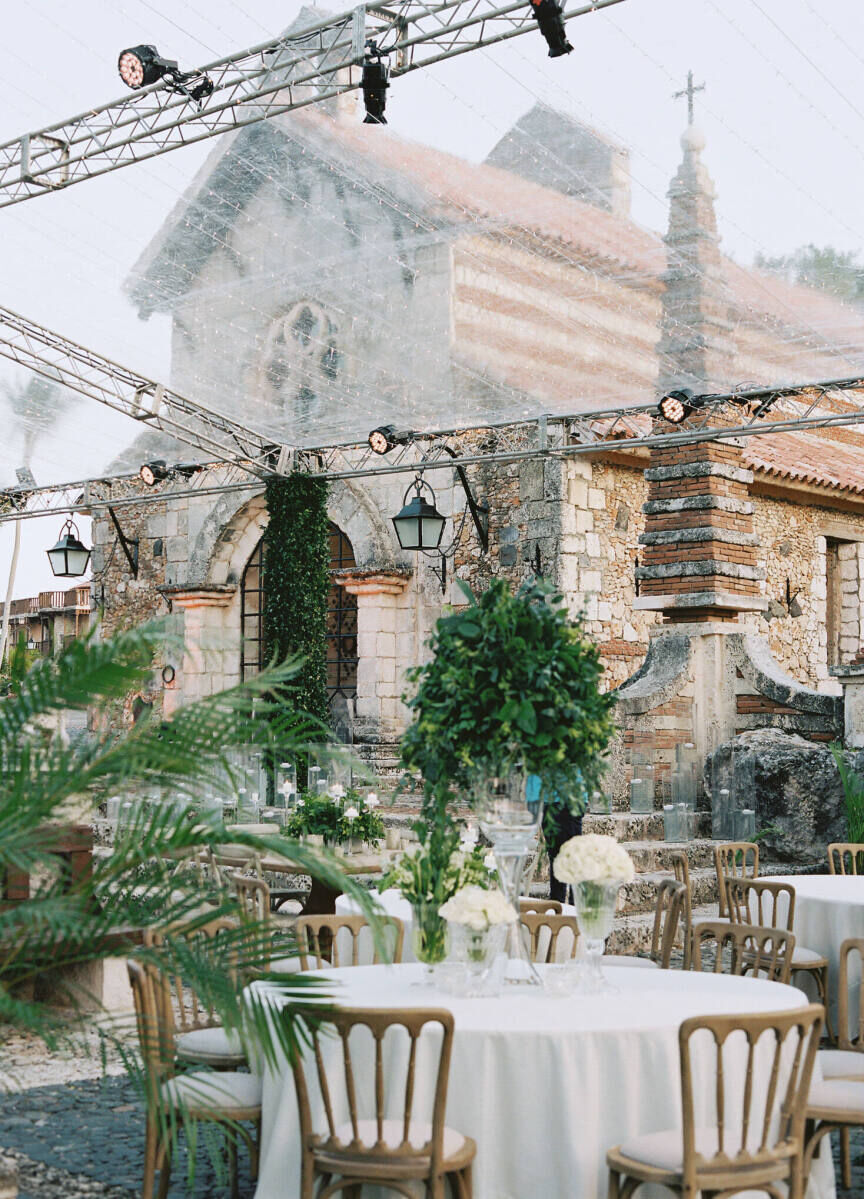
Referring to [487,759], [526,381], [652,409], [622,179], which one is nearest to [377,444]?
[526,381]

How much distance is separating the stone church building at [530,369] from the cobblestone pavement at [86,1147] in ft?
10.00

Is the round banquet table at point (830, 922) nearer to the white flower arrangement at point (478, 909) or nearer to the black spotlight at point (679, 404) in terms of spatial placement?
the white flower arrangement at point (478, 909)

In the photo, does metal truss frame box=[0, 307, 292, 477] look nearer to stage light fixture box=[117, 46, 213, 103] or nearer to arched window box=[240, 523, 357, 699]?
arched window box=[240, 523, 357, 699]

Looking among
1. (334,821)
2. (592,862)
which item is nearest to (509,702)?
(592,862)

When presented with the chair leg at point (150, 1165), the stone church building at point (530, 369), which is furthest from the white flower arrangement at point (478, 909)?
the stone church building at point (530, 369)

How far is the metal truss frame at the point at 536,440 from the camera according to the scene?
31.9 feet

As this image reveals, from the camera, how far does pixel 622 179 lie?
8.78 metres

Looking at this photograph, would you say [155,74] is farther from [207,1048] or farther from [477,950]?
[477,950]

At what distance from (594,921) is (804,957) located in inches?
90.4

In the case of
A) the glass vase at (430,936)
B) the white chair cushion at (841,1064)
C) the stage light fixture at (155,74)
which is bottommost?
the white chair cushion at (841,1064)

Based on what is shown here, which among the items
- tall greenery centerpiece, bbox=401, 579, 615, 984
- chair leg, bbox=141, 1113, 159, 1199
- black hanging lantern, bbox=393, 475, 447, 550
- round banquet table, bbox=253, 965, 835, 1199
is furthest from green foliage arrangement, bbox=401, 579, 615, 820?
black hanging lantern, bbox=393, 475, 447, 550

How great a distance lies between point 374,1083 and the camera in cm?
329

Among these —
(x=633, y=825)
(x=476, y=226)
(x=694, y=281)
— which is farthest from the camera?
(x=633, y=825)

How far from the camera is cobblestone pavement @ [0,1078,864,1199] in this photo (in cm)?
402
